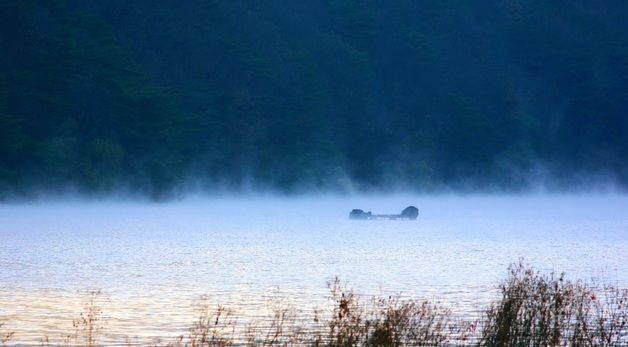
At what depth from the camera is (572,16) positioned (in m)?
105

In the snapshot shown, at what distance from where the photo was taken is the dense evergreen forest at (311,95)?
7244 centimetres

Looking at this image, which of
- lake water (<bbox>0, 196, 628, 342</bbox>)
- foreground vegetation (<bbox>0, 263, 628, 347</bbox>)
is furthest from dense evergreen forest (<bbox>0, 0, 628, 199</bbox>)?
foreground vegetation (<bbox>0, 263, 628, 347</bbox>)

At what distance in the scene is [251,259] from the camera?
28.8 m

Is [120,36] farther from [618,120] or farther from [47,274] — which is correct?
[47,274]

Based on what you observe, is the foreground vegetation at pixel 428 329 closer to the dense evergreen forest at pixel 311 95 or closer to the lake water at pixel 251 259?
the lake water at pixel 251 259

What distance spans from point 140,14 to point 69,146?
1928 centimetres

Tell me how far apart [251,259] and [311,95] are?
58.0 metres

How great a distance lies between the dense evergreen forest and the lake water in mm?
20055

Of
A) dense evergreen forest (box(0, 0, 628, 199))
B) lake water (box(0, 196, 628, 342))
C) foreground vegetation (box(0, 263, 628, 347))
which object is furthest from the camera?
dense evergreen forest (box(0, 0, 628, 199))

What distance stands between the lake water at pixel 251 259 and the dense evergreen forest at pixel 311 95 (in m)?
20.1

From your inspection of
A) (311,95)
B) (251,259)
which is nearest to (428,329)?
(251,259)

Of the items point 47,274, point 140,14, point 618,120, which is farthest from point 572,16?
A: point 47,274

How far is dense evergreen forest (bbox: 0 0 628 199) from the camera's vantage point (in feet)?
238

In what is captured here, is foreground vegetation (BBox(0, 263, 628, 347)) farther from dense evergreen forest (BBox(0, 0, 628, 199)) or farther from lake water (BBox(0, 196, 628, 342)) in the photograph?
dense evergreen forest (BBox(0, 0, 628, 199))
